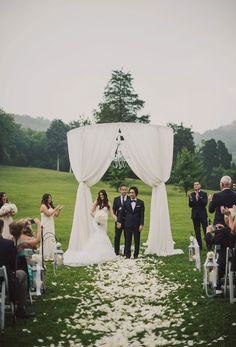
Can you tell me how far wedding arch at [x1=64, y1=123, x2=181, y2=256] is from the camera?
11516mm

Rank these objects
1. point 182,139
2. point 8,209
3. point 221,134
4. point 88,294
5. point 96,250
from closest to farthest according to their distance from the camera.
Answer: point 88,294 < point 8,209 < point 96,250 < point 182,139 < point 221,134

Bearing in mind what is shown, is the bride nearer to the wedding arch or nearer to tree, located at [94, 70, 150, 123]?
the wedding arch

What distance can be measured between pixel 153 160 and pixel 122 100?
44767mm

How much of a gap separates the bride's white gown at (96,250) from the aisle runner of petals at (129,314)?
1337 mm

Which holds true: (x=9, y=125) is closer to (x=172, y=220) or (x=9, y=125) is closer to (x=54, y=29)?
(x=54, y=29)

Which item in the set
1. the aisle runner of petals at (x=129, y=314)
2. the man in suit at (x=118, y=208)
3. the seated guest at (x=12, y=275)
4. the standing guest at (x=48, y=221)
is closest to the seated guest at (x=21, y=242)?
the seated guest at (x=12, y=275)

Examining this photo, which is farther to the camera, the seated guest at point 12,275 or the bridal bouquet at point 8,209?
the bridal bouquet at point 8,209

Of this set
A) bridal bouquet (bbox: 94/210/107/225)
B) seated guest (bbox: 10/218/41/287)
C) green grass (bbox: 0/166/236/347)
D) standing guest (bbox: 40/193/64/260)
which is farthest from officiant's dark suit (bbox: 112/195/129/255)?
seated guest (bbox: 10/218/41/287)

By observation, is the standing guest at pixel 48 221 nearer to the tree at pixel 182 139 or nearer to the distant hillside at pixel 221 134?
the tree at pixel 182 139

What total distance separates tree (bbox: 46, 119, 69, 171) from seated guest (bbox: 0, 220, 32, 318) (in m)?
70.4

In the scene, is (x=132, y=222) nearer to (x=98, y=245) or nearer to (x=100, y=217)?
(x=100, y=217)

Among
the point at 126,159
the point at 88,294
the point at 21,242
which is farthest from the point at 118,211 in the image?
the point at 21,242

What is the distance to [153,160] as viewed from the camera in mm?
11672

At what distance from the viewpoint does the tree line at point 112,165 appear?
134 feet
